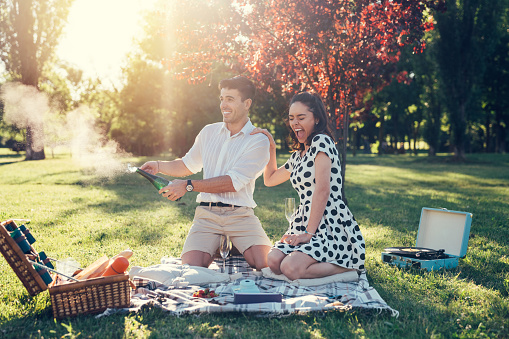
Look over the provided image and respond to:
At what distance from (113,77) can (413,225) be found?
36813 mm

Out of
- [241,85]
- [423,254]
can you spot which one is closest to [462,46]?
[423,254]

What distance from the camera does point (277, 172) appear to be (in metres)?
5.38

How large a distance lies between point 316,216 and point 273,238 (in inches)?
103

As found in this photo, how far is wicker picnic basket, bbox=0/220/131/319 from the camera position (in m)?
3.47

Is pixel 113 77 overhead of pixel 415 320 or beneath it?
overhead

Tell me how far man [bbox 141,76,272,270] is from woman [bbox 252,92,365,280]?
437 millimetres

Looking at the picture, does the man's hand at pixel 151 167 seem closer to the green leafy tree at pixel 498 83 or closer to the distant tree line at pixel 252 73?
the distant tree line at pixel 252 73

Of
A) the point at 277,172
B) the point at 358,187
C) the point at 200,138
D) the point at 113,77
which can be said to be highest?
the point at 113,77

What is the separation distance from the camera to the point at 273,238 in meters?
7.11

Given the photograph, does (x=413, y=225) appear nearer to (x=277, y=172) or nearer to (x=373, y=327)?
(x=277, y=172)

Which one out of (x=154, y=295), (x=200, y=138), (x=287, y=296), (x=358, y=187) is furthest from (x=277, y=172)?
(x=358, y=187)

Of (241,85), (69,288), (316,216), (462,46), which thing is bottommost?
(69,288)

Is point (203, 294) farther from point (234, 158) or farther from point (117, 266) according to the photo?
point (234, 158)

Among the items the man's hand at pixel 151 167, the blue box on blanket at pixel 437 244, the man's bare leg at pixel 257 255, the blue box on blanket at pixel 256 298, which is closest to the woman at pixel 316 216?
the man's bare leg at pixel 257 255
